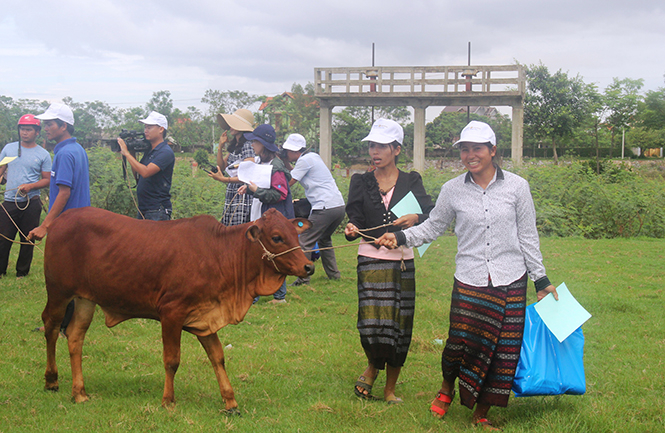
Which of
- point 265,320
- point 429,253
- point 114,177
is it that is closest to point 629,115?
point 429,253

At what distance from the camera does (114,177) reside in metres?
13.6

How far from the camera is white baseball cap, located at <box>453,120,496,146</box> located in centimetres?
409

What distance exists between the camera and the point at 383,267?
4586mm

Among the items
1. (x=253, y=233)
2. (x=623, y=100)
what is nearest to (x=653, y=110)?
(x=623, y=100)

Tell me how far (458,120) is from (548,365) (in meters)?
54.3

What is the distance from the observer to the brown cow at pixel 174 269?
416 cm

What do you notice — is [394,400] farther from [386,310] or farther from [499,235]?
[499,235]

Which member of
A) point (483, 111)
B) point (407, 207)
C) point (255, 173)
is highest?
point (483, 111)

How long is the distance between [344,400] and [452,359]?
96 centimetres

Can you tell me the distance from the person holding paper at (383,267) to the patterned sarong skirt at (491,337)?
579 millimetres

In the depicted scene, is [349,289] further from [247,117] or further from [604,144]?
[604,144]

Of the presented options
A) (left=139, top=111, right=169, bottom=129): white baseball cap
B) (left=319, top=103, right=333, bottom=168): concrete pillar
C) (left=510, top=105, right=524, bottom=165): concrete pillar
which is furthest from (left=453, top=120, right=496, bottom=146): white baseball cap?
(left=319, top=103, right=333, bottom=168): concrete pillar


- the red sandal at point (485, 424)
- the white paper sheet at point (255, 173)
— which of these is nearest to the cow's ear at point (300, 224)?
the red sandal at point (485, 424)

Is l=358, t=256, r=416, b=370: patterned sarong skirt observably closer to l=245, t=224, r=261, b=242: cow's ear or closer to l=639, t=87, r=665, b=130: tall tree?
l=245, t=224, r=261, b=242: cow's ear
